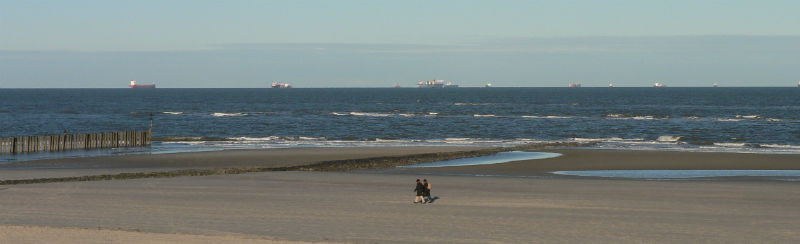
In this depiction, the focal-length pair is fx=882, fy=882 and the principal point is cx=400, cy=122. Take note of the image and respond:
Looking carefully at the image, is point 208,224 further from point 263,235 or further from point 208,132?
point 208,132

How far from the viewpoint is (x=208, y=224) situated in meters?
20.6

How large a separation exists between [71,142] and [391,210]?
35.4 meters

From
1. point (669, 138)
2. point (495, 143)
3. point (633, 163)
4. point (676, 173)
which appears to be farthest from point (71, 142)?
point (669, 138)

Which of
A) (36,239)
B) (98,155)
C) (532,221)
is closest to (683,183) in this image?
(532,221)

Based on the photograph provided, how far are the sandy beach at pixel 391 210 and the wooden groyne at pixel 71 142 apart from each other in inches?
534

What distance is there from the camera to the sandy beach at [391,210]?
1908cm

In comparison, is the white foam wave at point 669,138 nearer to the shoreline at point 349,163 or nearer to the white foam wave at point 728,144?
the white foam wave at point 728,144

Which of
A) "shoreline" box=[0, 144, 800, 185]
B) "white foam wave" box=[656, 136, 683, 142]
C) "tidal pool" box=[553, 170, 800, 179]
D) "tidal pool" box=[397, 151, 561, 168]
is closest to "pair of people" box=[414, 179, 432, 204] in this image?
"shoreline" box=[0, 144, 800, 185]

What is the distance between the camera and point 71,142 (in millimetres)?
52906

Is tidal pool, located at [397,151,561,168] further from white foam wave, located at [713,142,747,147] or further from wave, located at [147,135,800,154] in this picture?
white foam wave, located at [713,142,747,147]

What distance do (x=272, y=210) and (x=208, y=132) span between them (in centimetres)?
5484

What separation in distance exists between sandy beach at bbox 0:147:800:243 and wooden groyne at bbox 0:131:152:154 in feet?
44.5

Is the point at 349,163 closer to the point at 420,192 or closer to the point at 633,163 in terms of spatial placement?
the point at 633,163

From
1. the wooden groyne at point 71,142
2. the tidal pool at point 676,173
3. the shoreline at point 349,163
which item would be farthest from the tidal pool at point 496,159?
the wooden groyne at point 71,142
